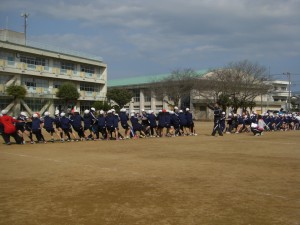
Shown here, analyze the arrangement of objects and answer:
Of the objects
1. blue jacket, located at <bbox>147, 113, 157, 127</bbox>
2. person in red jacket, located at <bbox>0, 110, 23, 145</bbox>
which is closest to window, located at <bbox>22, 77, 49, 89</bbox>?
blue jacket, located at <bbox>147, 113, 157, 127</bbox>

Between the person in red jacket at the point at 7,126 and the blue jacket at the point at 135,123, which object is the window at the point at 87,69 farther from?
the person in red jacket at the point at 7,126

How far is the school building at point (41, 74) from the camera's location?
4538 centimetres

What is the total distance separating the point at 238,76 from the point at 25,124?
4200 centimetres

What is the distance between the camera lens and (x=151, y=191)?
6781 millimetres

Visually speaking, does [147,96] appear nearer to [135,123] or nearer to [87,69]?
[87,69]

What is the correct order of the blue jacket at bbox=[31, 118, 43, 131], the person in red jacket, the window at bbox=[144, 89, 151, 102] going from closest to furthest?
the person in red jacket → the blue jacket at bbox=[31, 118, 43, 131] → the window at bbox=[144, 89, 151, 102]

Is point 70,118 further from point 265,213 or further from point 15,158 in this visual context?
point 265,213

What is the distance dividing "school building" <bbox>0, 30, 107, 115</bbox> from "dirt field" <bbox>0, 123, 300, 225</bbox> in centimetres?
3741

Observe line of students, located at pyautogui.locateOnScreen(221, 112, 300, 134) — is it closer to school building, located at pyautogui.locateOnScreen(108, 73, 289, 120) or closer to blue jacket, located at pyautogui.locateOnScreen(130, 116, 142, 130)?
blue jacket, located at pyautogui.locateOnScreen(130, 116, 142, 130)

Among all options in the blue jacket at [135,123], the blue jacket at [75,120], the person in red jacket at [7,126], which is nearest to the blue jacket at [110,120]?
the blue jacket at [75,120]

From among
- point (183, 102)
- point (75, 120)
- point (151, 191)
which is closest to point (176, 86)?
point (183, 102)

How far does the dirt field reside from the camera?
5.21 meters

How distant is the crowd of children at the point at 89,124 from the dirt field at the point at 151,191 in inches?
253

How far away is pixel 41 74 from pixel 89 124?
3253cm
